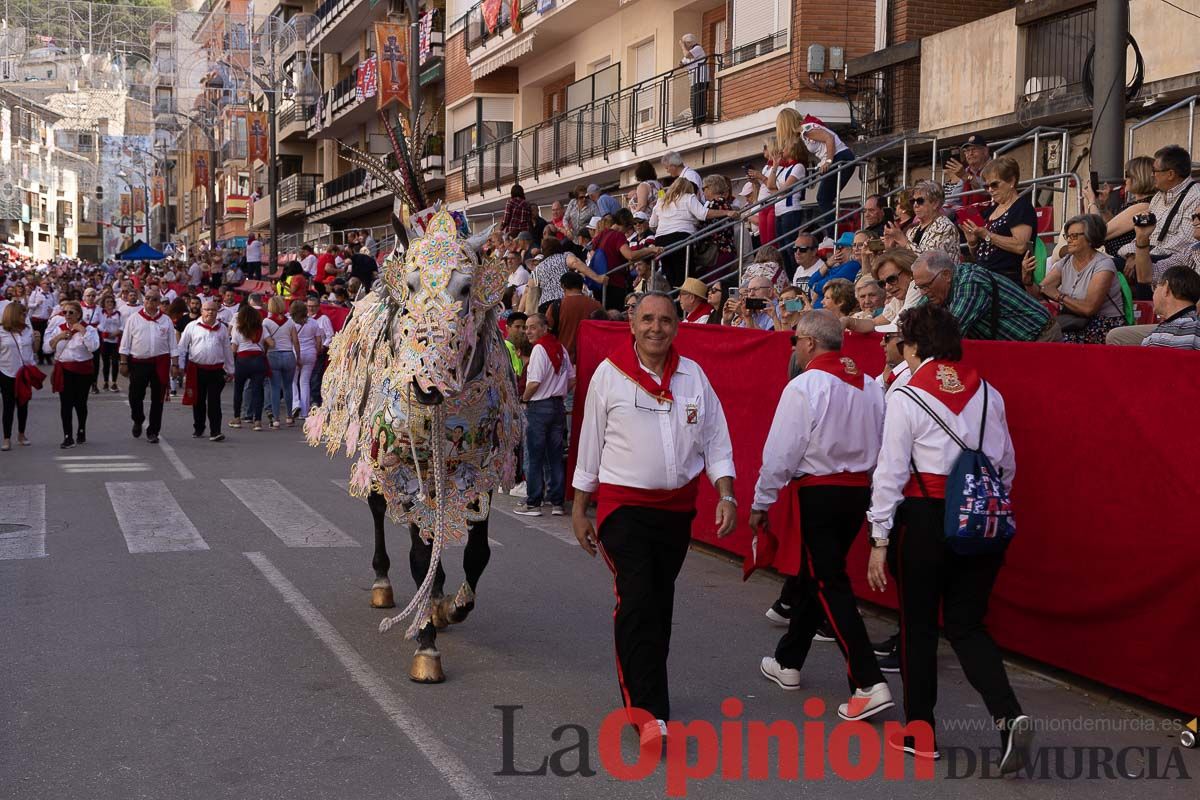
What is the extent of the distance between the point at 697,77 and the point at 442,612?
1551 centimetres

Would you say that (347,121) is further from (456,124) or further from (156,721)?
(156,721)

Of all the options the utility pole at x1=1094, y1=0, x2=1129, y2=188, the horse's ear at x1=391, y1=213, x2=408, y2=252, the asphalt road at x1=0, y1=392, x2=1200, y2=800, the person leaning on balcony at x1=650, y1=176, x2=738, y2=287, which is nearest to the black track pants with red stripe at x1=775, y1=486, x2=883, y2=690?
the asphalt road at x1=0, y1=392, x2=1200, y2=800

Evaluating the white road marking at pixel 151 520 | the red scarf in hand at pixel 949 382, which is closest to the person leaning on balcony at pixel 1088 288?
the red scarf in hand at pixel 949 382

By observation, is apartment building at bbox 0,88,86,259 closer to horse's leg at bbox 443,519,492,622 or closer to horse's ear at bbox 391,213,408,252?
horse's ear at bbox 391,213,408,252

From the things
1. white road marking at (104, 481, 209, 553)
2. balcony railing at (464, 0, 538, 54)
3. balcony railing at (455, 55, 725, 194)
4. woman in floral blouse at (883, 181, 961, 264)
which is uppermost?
balcony railing at (464, 0, 538, 54)

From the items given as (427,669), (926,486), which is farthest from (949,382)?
(427,669)

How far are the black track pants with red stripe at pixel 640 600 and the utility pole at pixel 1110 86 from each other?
4.70 meters

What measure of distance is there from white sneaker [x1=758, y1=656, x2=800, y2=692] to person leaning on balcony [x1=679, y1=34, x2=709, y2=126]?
50.7 feet

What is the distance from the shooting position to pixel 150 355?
18250 mm

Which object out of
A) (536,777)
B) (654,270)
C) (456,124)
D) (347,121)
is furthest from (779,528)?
(347,121)

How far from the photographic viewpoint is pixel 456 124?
122 ft

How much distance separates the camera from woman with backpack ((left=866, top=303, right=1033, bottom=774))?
579 centimetres

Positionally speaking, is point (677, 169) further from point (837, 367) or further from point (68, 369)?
point (837, 367)

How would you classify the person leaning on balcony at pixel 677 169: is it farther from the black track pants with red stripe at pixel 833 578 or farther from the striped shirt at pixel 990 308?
the black track pants with red stripe at pixel 833 578
